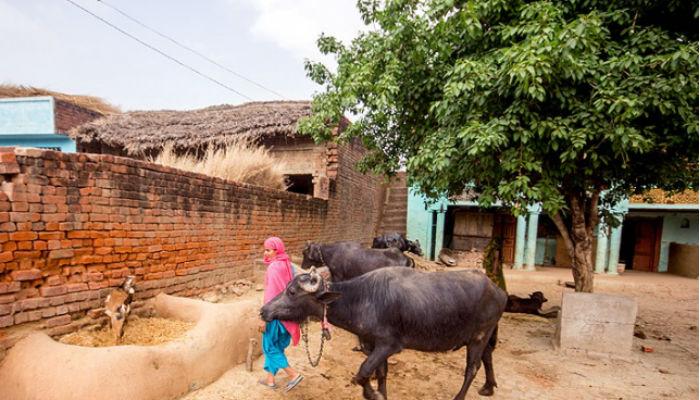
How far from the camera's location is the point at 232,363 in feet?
14.3

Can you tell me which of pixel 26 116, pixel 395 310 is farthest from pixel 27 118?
pixel 395 310

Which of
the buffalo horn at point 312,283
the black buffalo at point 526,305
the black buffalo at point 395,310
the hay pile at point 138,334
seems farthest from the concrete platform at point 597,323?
the hay pile at point 138,334

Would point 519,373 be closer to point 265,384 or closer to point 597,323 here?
point 597,323

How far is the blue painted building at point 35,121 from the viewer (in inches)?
507

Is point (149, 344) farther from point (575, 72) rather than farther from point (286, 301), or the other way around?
point (575, 72)

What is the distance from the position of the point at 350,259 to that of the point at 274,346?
2.80 metres

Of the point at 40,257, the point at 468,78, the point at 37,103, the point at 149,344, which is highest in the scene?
the point at 37,103

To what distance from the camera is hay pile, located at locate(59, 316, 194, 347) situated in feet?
12.0

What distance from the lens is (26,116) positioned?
13.0 metres

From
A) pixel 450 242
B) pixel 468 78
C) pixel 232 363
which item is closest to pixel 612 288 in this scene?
pixel 450 242

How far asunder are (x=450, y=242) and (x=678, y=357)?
38.5 ft

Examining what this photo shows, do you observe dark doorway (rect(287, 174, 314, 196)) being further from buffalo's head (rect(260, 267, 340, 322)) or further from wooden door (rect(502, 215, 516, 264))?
wooden door (rect(502, 215, 516, 264))

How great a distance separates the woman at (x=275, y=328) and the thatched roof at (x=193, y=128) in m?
6.34

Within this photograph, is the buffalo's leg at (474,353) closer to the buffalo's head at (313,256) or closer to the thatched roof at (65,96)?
the buffalo's head at (313,256)
